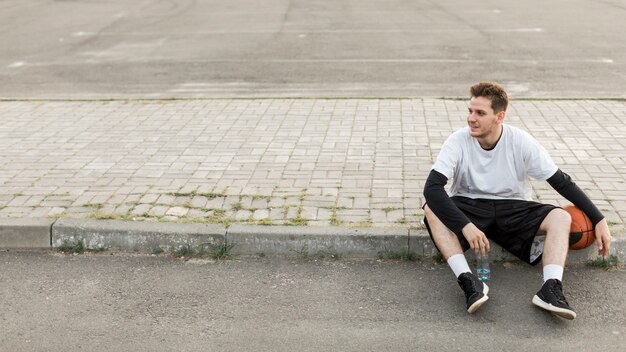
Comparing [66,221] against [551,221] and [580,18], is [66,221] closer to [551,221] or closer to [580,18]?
[551,221]

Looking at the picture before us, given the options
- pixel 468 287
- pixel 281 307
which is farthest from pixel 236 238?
pixel 468 287

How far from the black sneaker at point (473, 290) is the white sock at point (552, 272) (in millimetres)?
354

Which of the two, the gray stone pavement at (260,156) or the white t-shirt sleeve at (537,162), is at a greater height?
the white t-shirt sleeve at (537,162)

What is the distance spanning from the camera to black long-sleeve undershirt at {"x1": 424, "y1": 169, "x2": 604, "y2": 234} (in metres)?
4.84

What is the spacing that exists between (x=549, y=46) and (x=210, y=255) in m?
9.92

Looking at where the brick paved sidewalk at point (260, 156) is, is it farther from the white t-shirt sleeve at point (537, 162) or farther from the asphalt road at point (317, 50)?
the asphalt road at point (317, 50)

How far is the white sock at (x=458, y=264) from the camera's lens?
4.77 metres

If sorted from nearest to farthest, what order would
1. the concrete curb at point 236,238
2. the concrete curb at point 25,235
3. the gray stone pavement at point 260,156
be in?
the concrete curb at point 236,238 → the concrete curb at point 25,235 → the gray stone pavement at point 260,156

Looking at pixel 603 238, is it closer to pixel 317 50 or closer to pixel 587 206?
pixel 587 206

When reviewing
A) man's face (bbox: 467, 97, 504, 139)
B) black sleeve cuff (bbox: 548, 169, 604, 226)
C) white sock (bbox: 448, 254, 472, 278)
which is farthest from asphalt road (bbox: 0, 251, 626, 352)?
man's face (bbox: 467, 97, 504, 139)

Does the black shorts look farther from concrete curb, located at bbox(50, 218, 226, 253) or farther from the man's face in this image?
concrete curb, located at bbox(50, 218, 226, 253)

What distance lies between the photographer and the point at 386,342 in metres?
4.32

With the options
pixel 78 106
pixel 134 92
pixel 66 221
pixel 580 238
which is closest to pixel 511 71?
pixel 134 92

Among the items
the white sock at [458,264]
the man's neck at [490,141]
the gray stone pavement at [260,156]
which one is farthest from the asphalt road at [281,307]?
the man's neck at [490,141]
